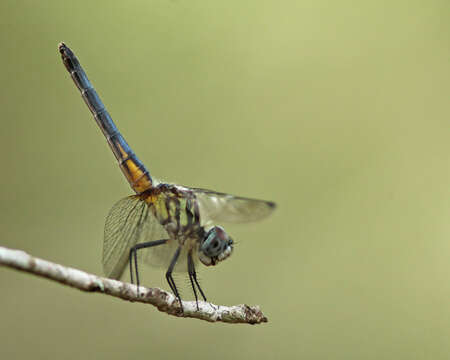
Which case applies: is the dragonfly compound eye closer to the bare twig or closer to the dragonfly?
the dragonfly

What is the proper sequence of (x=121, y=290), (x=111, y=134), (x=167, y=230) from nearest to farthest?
(x=121, y=290), (x=167, y=230), (x=111, y=134)

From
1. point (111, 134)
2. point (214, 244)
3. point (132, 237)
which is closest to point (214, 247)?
point (214, 244)

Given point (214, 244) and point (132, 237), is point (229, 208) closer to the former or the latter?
point (214, 244)

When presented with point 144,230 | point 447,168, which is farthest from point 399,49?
point 144,230

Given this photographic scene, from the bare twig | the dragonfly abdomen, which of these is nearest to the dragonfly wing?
the dragonfly abdomen

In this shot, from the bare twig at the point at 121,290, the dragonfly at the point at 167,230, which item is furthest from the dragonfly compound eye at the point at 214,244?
the bare twig at the point at 121,290

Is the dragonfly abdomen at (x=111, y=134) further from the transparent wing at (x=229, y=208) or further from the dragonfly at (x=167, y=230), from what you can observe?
the transparent wing at (x=229, y=208)
